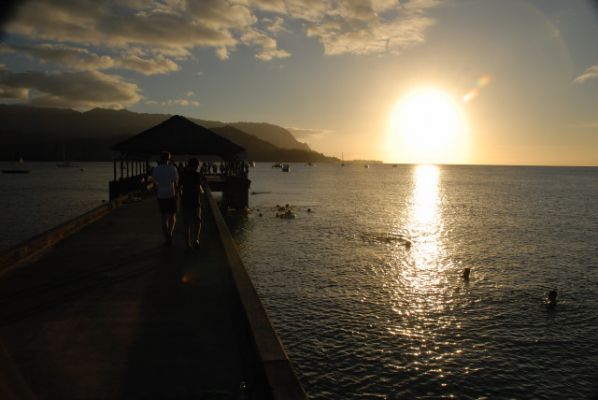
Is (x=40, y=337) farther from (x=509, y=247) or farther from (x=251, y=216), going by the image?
(x=251, y=216)

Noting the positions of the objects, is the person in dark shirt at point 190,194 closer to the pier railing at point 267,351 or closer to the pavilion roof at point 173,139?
the pier railing at point 267,351

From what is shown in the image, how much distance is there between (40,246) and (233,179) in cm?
2800

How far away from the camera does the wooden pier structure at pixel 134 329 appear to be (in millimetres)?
3709

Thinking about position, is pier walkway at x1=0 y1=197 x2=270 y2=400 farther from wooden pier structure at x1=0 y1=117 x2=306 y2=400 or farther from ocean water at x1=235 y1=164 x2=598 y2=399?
ocean water at x1=235 y1=164 x2=598 y2=399

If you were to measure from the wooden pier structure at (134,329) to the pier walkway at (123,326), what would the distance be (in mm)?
13

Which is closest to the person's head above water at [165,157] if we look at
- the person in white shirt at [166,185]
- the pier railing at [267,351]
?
the person in white shirt at [166,185]

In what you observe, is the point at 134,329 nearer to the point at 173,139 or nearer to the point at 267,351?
the point at 267,351

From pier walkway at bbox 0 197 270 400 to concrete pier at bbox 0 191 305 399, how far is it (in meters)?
0.01

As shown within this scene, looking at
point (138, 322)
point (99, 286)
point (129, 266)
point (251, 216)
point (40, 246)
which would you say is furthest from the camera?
point (251, 216)

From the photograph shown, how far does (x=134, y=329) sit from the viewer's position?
16.2 feet

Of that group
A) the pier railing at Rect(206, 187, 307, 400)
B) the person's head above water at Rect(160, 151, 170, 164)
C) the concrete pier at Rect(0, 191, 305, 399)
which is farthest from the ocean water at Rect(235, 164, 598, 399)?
the person's head above water at Rect(160, 151, 170, 164)

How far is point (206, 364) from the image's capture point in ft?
13.7

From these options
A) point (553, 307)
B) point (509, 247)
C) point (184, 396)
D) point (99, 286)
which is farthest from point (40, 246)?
point (509, 247)

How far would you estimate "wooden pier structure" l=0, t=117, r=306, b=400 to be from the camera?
3.71m
